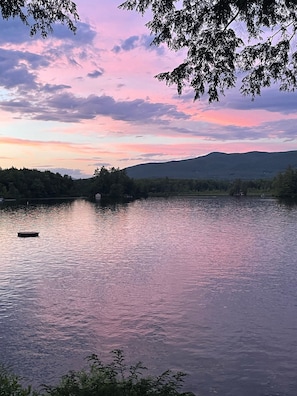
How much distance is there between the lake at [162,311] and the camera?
2006cm

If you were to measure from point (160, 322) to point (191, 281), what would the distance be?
11.7 m

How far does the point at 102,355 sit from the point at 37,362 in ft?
10.8

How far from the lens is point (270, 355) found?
842 inches

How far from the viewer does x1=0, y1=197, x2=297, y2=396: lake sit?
2006 centimetres

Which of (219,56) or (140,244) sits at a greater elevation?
(219,56)

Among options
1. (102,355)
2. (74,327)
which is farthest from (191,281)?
(102,355)

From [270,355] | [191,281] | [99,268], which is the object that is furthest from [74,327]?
[99,268]

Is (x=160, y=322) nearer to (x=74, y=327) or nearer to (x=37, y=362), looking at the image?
(x=74, y=327)

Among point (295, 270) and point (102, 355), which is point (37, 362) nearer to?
point (102, 355)

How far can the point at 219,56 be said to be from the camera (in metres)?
11.9

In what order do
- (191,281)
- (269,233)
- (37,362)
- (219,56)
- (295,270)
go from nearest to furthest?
(219,56), (37,362), (191,281), (295,270), (269,233)

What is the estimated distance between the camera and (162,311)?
28875mm

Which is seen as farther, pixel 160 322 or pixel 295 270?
pixel 295 270

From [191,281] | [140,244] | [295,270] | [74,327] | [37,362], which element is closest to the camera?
[37,362]
